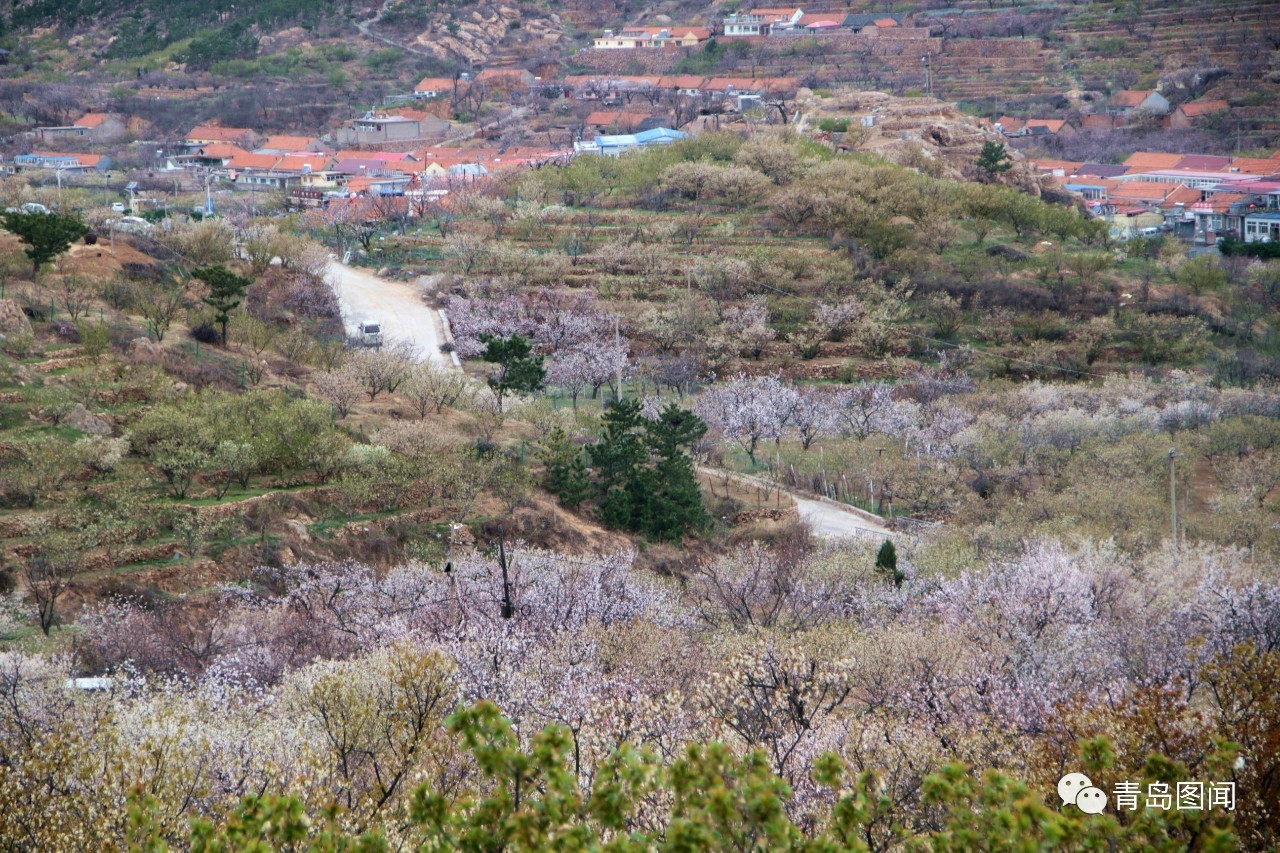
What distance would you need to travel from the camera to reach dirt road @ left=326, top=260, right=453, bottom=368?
1753 inches

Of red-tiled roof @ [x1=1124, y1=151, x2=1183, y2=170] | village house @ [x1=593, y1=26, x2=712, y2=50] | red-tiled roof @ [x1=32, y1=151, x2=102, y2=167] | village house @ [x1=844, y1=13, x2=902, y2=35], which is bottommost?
red-tiled roof @ [x1=1124, y1=151, x2=1183, y2=170]

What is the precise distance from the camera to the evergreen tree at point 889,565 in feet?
80.1

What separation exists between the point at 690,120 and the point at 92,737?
71.3 meters

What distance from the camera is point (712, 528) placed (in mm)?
29938

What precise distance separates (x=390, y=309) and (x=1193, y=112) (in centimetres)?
5882

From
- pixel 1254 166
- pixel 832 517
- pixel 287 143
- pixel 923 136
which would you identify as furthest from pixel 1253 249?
pixel 287 143

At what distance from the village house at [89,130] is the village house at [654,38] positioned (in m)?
36.5

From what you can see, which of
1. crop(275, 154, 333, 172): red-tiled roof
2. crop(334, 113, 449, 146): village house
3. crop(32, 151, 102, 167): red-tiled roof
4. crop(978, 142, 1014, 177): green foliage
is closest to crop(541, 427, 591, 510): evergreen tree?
crop(978, 142, 1014, 177): green foliage

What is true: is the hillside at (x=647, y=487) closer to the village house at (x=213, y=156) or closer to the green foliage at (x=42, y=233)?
the green foliage at (x=42, y=233)

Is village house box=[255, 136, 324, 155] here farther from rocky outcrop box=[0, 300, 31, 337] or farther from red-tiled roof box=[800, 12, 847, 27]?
rocky outcrop box=[0, 300, 31, 337]

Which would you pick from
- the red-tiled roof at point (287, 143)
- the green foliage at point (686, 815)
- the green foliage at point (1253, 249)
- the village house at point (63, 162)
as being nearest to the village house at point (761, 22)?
the red-tiled roof at point (287, 143)

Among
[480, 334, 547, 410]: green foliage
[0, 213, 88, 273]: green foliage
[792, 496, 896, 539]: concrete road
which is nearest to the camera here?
[792, 496, 896, 539]: concrete road

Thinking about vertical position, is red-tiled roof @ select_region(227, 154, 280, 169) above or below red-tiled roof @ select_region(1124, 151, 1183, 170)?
above

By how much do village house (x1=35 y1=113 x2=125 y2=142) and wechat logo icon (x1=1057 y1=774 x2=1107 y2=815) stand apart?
82.0 m
